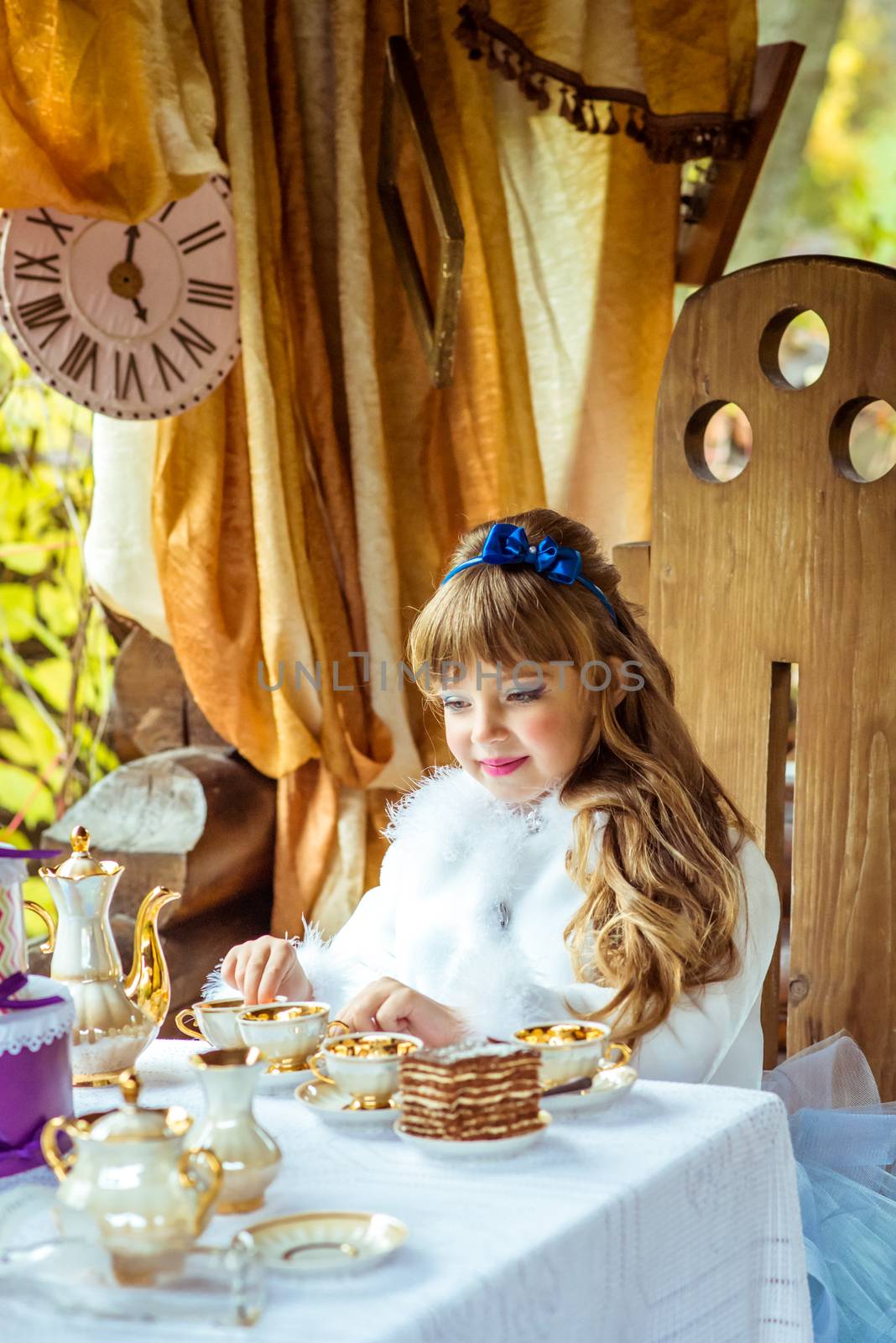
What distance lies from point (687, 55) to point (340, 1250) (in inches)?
112

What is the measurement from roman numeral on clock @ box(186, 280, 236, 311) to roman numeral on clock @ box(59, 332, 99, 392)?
274 millimetres

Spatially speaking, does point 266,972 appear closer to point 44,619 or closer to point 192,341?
point 192,341

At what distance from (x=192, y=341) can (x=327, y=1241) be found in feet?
7.01

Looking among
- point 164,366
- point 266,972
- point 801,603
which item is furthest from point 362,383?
point 266,972

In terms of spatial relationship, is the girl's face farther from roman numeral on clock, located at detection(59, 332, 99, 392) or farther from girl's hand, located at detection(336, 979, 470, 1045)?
roman numeral on clock, located at detection(59, 332, 99, 392)

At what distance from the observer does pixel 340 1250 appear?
34.7 inches

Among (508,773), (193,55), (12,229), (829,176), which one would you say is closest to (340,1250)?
(508,773)

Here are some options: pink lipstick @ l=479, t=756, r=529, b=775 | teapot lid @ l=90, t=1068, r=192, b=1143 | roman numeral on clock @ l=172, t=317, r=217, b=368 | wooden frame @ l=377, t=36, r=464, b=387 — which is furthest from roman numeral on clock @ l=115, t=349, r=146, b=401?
teapot lid @ l=90, t=1068, r=192, b=1143

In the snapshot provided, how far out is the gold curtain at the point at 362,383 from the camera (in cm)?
289

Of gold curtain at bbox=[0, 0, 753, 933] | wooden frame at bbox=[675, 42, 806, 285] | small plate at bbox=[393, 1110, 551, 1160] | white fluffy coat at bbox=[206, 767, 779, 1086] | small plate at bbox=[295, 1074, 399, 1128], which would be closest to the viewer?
small plate at bbox=[393, 1110, 551, 1160]

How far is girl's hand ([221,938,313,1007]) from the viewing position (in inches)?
63.6

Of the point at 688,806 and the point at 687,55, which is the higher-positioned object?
the point at 687,55

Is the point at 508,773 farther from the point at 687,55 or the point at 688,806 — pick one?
the point at 687,55

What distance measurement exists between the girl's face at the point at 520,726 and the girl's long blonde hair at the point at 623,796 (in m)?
0.02
